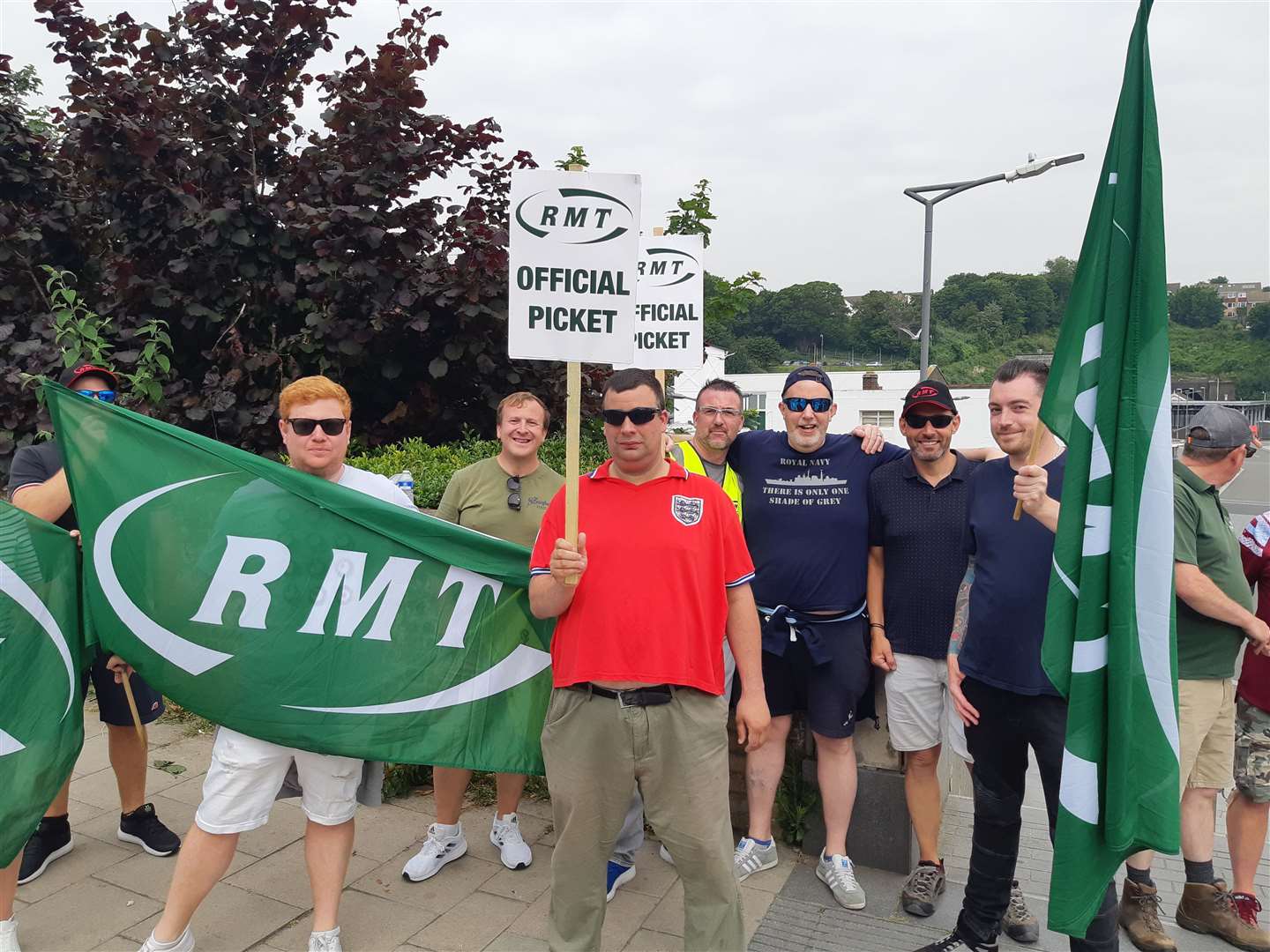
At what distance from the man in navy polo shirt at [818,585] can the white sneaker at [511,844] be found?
3.12ft

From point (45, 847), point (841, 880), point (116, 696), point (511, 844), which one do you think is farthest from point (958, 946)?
point (45, 847)

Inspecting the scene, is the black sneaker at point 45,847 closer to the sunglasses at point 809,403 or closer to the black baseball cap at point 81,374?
the black baseball cap at point 81,374

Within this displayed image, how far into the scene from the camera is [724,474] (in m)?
4.27

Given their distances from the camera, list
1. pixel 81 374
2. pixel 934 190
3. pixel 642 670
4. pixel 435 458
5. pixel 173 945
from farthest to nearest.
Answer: pixel 934 190, pixel 435 458, pixel 81 374, pixel 173 945, pixel 642 670

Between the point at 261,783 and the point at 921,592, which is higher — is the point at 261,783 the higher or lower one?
the lower one

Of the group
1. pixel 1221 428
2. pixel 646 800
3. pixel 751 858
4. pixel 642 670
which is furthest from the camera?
pixel 751 858

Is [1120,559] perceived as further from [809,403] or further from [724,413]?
[724,413]

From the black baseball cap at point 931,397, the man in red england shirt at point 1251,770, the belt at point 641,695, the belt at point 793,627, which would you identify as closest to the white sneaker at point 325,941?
the belt at point 641,695

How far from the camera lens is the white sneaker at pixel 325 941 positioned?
338 centimetres

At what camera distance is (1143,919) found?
12.1 ft

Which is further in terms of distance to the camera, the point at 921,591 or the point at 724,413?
the point at 724,413

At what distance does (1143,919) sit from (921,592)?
1.53m

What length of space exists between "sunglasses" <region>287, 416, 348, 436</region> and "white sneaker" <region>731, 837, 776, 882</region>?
8.14 ft

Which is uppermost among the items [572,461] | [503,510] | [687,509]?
[572,461]
